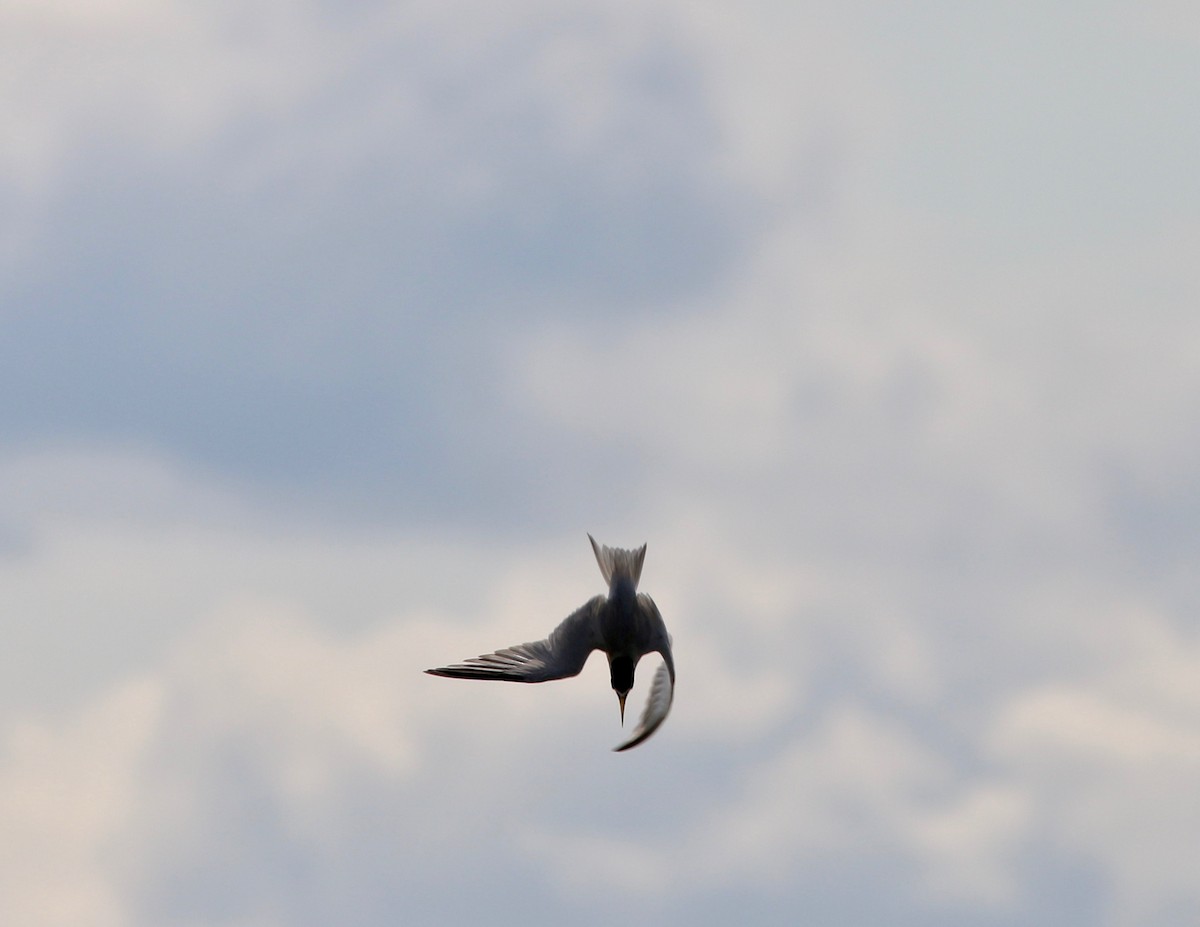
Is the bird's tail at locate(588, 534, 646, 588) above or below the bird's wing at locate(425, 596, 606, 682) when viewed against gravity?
above

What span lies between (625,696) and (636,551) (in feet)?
8.60

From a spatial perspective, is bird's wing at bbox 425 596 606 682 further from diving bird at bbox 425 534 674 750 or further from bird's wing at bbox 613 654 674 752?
bird's wing at bbox 613 654 674 752

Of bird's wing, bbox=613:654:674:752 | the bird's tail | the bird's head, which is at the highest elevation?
the bird's tail

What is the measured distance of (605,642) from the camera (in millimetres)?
28281

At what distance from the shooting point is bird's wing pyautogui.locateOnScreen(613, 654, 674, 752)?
22828 millimetres

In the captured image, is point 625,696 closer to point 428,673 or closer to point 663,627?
point 663,627

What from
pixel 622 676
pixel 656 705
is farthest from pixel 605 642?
pixel 656 705

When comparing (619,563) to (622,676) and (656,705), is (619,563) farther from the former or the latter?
(656,705)

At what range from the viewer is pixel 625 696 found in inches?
1102

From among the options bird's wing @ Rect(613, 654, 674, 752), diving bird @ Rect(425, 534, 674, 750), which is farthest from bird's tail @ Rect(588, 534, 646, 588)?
bird's wing @ Rect(613, 654, 674, 752)

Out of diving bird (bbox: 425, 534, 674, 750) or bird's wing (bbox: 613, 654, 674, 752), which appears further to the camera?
diving bird (bbox: 425, 534, 674, 750)

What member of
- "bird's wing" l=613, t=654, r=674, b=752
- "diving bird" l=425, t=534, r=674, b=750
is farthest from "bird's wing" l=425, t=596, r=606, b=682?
"bird's wing" l=613, t=654, r=674, b=752

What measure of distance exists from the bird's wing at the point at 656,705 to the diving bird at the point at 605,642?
1.79 ft

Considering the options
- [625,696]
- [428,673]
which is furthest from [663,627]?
[428,673]
